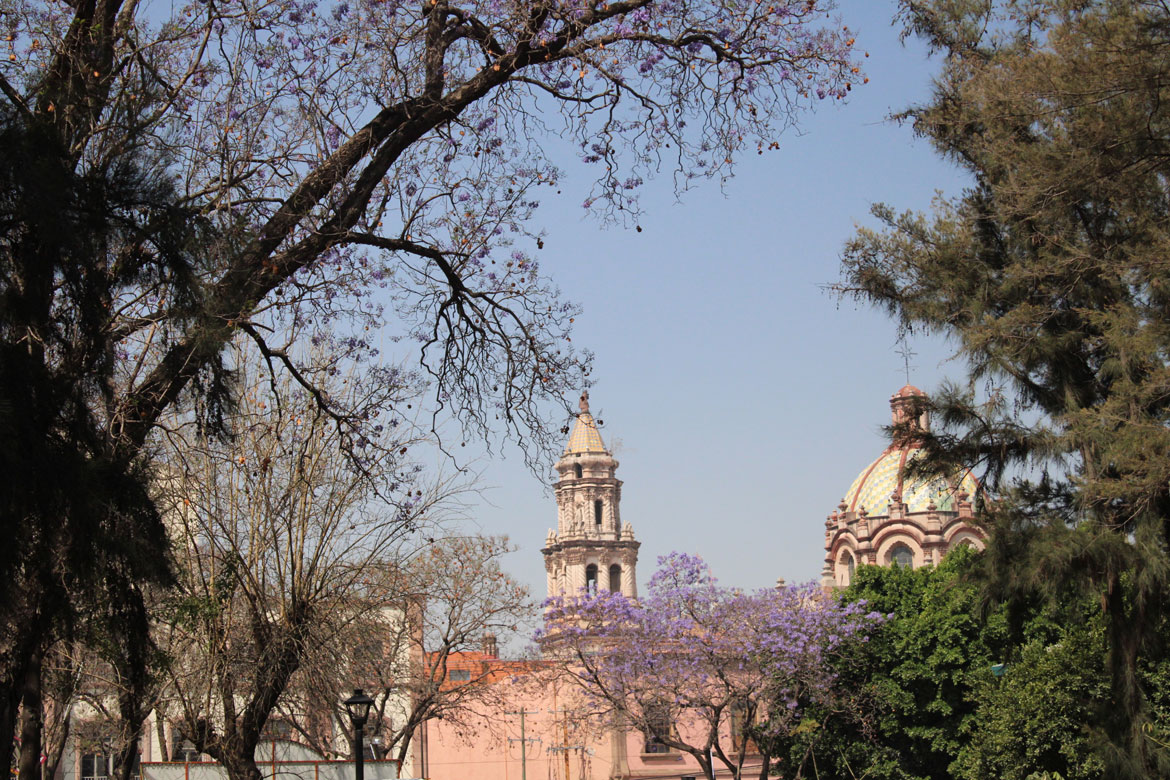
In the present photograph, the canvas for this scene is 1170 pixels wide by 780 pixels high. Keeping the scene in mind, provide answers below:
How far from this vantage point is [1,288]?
22.3 feet

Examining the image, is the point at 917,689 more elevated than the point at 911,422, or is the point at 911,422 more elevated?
the point at 911,422

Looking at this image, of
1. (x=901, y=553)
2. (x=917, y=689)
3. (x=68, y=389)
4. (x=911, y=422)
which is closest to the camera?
(x=68, y=389)

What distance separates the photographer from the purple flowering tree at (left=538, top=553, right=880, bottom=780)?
34.1 m

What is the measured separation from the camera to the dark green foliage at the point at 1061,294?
14.2 m

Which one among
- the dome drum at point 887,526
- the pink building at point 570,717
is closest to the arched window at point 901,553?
the dome drum at point 887,526

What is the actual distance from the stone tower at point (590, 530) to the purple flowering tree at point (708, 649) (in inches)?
1366

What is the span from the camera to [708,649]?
34.9 m

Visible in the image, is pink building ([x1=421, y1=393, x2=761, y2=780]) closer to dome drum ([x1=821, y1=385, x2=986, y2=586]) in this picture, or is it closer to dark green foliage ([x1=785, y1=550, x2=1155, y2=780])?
dark green foliage ([x1=785, y1=550, x2=1155, y2=780])

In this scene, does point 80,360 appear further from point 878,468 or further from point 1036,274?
point 878,468

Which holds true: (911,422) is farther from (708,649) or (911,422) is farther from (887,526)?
(887,526)

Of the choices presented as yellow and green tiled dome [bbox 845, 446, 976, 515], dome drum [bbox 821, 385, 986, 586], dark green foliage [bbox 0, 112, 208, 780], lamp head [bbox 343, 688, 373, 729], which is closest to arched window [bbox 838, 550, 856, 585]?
dome drum [bbox 821, 385, 986, 586]

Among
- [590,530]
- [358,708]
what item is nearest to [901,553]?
[590,530]

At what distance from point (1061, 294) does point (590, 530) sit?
196ft

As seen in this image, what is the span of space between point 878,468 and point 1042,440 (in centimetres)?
6024
